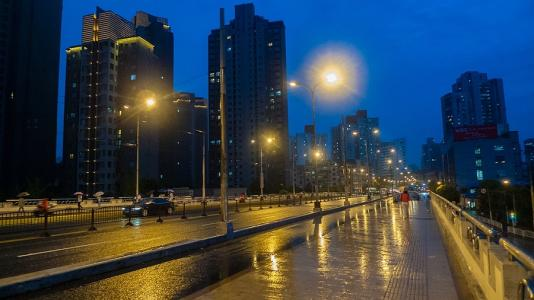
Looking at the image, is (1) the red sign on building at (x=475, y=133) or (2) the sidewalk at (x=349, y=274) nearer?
(2) the sidewalk at (x=349, y=274)

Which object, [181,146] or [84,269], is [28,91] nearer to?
[181,146]

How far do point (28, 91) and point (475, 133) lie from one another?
413 feet

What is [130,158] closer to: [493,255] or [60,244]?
[60,244]

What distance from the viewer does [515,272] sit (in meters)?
5.13

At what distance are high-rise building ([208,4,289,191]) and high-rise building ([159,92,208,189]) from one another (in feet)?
31.2

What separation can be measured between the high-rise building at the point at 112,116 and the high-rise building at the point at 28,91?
739cm

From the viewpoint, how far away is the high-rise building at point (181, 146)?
5487 inches

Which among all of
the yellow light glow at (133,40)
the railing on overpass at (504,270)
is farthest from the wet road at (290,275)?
the yellow light glow at (133,40)

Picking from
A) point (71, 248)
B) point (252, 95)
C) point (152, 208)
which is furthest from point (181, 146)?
point (71, 248)

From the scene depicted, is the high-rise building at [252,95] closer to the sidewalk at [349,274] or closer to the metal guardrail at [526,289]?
the sidewalk at [349,274]

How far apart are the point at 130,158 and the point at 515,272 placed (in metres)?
104

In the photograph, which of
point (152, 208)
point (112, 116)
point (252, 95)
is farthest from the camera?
point (252, 95)

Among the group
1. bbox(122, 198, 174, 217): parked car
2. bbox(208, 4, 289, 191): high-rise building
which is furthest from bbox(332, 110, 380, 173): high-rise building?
bbox(122, 198, 174, 217): parked car

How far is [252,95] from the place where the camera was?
148m
